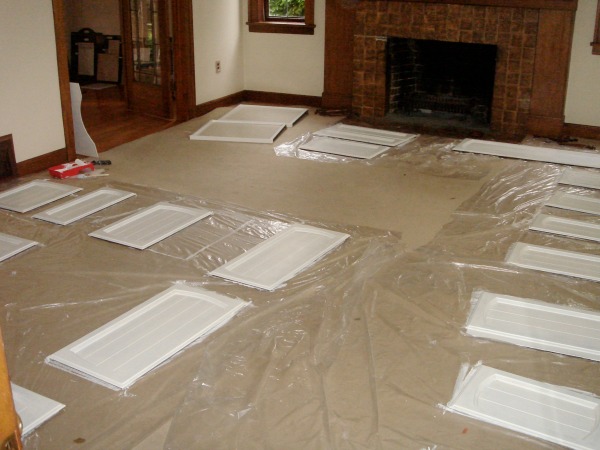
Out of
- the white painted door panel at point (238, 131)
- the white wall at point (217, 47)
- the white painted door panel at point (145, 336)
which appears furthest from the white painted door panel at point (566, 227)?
the white wall at point (217, 47)

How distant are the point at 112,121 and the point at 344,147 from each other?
7.27 ft

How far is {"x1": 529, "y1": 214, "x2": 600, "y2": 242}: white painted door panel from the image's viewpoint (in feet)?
12.2

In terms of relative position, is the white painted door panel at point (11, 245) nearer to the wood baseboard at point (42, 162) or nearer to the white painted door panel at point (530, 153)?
the wood baseboard at point (42, 162)

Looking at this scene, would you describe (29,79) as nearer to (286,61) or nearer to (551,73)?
(286,61)

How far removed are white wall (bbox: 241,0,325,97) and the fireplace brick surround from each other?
0.46m

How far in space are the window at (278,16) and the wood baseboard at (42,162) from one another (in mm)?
2631

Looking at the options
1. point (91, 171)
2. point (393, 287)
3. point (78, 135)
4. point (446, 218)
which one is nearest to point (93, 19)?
point (78, 135)

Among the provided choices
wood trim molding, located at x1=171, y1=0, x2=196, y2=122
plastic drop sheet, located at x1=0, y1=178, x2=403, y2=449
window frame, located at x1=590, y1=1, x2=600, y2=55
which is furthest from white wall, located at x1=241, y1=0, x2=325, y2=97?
plastic drop sheet, located at x1=0, y1=178, x2=403, y2=449

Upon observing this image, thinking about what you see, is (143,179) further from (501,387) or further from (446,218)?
(501,387)

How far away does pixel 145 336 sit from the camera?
2.72m

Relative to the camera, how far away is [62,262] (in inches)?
134

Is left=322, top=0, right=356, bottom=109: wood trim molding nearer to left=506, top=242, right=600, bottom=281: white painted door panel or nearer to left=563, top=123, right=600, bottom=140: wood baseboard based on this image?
left=563, top=123, right=600, bottom=140: wood baseboard

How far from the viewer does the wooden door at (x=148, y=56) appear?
19.9 feet

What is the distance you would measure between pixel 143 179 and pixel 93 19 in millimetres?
4160
